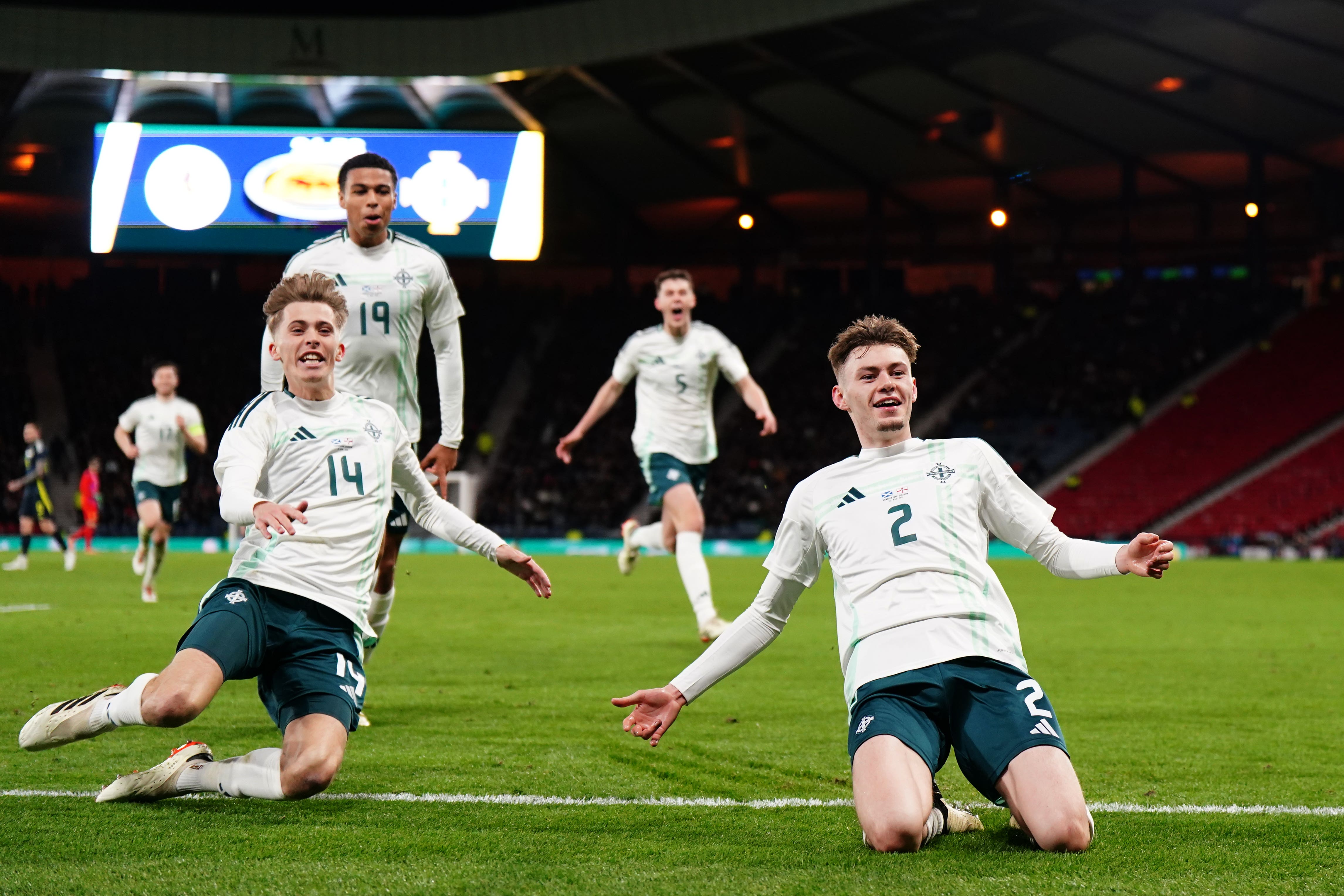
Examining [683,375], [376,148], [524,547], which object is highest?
[376,148]

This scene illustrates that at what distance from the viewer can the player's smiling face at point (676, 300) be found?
30.5 feet

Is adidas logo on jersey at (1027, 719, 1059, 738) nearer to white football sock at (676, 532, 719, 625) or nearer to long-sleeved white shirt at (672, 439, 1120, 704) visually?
long-sleeved white shirt at (672, 439, 1120, 704)

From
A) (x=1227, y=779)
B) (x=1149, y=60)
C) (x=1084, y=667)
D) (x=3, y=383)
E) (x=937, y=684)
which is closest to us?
(x=937, y=684)

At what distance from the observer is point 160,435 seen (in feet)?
42.2

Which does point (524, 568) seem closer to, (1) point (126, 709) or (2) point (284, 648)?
(2) point (284, 648)

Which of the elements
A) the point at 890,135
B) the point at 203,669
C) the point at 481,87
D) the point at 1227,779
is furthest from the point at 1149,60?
the point at 203,669

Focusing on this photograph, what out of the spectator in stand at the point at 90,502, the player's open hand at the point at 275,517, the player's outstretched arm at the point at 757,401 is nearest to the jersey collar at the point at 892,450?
the player's open hand at the point at 275,517

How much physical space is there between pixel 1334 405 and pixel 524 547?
17.4 metres

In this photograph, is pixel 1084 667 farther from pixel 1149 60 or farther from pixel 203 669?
pixel 1149 60

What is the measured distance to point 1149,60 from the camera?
82.0 feet

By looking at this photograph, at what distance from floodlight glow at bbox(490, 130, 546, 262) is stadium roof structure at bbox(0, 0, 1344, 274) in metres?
3.19

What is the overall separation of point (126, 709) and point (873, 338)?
256cm

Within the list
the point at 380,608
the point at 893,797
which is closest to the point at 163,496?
the point at 380,608

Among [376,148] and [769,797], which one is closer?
[769,797]
